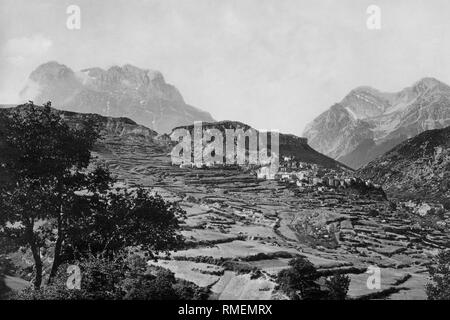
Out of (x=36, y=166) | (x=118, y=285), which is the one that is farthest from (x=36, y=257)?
(x=118, y=285)

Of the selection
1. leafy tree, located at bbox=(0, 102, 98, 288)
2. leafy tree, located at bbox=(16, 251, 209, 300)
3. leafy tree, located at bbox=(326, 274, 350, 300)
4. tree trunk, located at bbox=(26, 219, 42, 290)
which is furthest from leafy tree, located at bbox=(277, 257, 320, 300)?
tree trunk, located at bbox=(26, 219, 42, 290)

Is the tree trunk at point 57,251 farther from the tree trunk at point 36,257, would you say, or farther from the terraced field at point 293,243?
the terraced field at point 293,243

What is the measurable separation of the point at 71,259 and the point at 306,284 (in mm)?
19321

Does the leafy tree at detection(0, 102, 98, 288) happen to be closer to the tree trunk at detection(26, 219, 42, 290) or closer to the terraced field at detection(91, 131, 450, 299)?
the tree trunk at detection(26, 219, 42, 290)

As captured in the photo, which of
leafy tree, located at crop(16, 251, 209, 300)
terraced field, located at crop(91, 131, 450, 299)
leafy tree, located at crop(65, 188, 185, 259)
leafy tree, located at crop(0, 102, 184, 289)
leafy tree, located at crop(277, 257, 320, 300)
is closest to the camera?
leafy tree, located at crop(16, 251, 209, 300)

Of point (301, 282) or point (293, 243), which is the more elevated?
point (301, 282)

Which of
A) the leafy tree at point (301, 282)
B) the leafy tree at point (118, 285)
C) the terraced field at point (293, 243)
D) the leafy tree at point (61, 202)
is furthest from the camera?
the terraced field at point (293, 243)

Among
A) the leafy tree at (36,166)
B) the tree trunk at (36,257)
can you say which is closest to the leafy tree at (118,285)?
the tree trunk at (36,257)

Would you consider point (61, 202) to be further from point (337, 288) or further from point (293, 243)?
point (293, 243)

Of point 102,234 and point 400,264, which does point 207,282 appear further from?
point 400,264

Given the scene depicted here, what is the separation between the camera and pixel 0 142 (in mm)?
36375

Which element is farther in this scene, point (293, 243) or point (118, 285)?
point (293, 243)

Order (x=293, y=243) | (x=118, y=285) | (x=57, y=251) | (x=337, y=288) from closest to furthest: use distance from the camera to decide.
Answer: (x=337, y=288) < (x=118, y=285) < (x=57, y=251) < (x=293, y=243)
